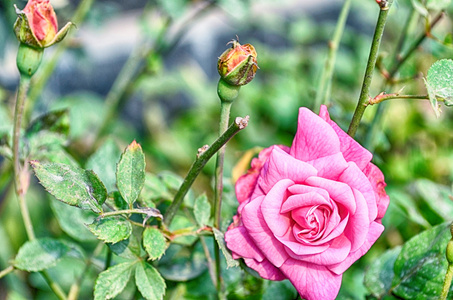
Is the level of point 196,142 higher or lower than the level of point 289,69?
lower

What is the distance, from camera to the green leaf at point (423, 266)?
46 cm

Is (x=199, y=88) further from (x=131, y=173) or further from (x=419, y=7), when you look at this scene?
(x=131, y=173)

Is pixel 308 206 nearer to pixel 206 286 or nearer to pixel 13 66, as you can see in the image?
pixel 206 286

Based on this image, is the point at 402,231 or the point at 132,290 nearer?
the point at 132,290

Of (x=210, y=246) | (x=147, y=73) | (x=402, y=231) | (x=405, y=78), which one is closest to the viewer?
(x=210, y=246)

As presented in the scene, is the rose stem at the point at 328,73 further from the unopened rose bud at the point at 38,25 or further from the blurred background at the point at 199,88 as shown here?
the unopened rose bud at the point at 38,25

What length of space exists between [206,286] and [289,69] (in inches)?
33.8

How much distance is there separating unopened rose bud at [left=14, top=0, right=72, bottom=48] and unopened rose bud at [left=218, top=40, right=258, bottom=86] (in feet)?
0.45

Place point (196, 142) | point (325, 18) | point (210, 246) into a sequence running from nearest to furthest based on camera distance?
1. point (210, 246)
2. point (196, 142)
3. point (325, 18)

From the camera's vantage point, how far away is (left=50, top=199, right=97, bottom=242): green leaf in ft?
1.91

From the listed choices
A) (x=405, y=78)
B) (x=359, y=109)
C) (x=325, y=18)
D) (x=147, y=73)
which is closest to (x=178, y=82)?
(x=147, y=73)

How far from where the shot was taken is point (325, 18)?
5.60 feet

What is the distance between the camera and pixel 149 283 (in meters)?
0.42

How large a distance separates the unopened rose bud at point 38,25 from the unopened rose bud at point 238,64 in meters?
0.14
